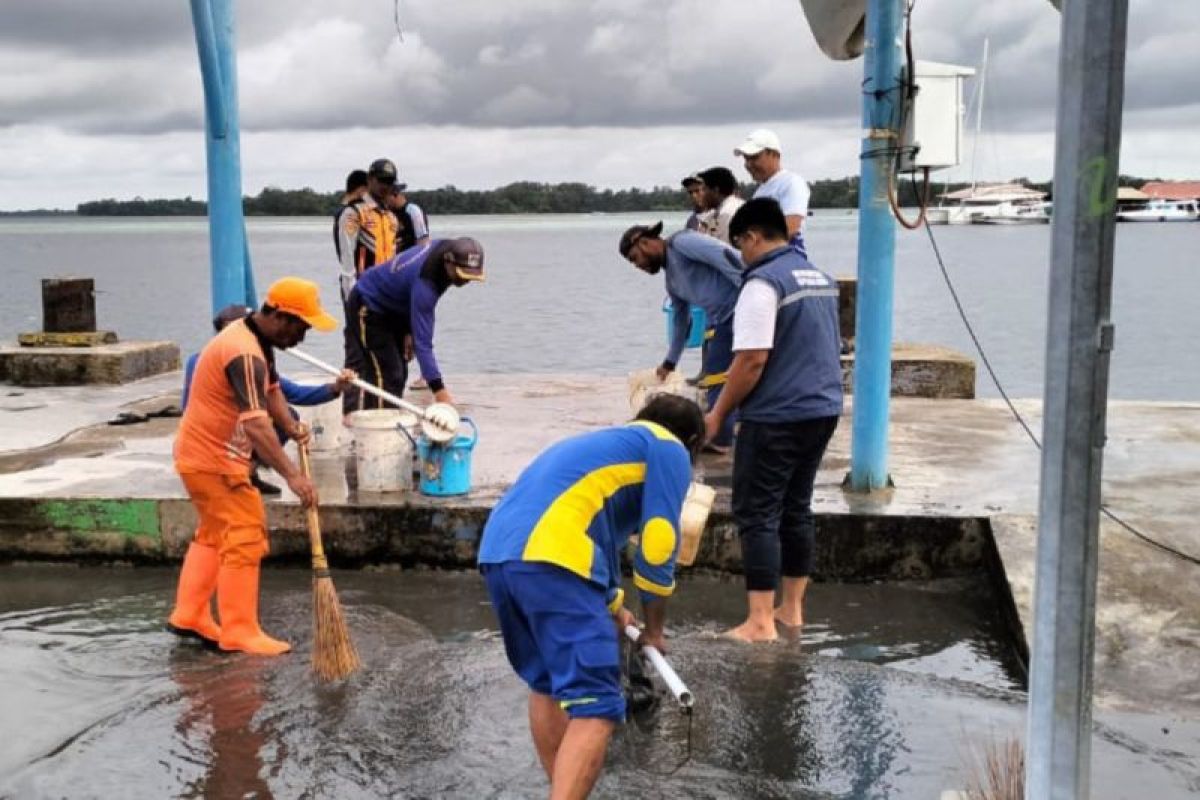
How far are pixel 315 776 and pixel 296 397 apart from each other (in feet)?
8.24

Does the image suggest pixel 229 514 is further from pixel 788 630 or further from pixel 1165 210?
pixel 1165 210

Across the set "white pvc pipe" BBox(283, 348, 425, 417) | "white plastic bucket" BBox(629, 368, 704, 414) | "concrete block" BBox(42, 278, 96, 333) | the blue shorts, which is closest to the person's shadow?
the blue shorts

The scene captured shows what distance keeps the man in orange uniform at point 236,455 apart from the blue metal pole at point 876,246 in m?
3.27

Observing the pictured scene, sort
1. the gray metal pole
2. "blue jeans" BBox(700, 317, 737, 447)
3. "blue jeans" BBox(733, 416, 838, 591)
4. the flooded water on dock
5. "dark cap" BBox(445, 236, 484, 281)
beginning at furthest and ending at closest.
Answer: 1. "blue jeans" BBox(700, 317, 737, 447)
2. "dark cap" BBox(445, 236, 484, 281)
3. "blue jeans" BBox(733, 416, 838, 591)
4. the flooded water on dock
5. the gray metal pole

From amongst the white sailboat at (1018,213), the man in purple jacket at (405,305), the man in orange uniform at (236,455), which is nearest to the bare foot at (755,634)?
the man in orange uniform at (236,455)

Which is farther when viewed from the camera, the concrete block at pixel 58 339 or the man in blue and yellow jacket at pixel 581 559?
the concrete block at pixel 58 339

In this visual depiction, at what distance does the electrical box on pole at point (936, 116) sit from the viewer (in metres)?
6.81

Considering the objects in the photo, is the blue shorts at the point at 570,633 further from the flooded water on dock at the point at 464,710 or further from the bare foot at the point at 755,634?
the bare foot at the point at 755,634

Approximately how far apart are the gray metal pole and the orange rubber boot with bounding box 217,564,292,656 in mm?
4141

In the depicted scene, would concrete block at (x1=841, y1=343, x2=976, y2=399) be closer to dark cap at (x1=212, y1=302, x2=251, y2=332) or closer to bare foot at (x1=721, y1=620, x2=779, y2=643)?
bare foot at (x1=721, y1=620, x2=779, y2=643)

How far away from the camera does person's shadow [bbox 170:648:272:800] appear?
4523 millimetres

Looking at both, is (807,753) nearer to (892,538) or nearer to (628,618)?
(628,618)

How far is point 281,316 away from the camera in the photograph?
5.71 m

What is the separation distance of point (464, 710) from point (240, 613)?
4.69 feet
